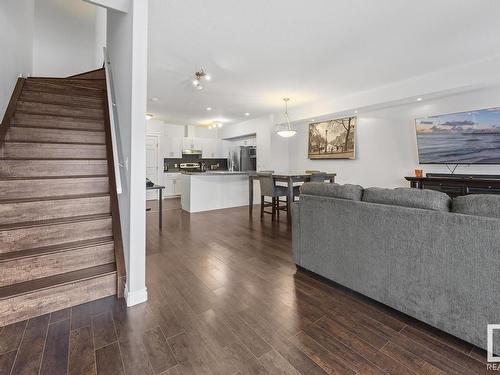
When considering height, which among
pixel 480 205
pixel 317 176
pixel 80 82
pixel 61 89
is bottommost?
pixel 480 205

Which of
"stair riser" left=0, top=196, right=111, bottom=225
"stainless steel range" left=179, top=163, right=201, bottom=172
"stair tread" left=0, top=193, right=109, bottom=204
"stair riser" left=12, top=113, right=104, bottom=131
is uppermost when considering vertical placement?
"stair riser" left=12, top=113, right=104, bottom=131

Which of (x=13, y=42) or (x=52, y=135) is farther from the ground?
(x=13, y=42)

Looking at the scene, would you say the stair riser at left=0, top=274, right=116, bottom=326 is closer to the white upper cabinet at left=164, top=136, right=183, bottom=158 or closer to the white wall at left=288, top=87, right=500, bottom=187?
the white wall at left=288, top=87, right=500, bottom=187

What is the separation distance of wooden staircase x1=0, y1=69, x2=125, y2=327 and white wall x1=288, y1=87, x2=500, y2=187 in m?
4.86

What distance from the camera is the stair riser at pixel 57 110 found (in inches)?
123

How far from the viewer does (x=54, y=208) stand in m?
2.30

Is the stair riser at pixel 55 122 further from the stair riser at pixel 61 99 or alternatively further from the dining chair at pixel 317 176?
the dining chair at pixel 317 176

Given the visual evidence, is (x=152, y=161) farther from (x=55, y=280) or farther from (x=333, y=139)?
(x=55, y=280)

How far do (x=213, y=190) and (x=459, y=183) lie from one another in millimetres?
4673

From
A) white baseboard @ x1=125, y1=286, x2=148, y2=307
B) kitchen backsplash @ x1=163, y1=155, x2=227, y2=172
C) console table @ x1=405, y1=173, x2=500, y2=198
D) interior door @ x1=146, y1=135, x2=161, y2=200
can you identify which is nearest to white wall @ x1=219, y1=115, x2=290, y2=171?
kitchen backsplash @ x1=163, y1=155, x2=227, y2=172

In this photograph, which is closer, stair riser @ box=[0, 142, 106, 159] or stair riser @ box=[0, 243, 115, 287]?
stair riser @ box=[0, 243, 115, 287]

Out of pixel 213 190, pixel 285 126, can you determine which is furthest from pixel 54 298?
pixel 285 126

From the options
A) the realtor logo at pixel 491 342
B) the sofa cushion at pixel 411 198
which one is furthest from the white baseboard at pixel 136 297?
the realtor logo at pixel 491 342

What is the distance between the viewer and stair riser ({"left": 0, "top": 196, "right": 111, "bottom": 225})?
82.7 inches
